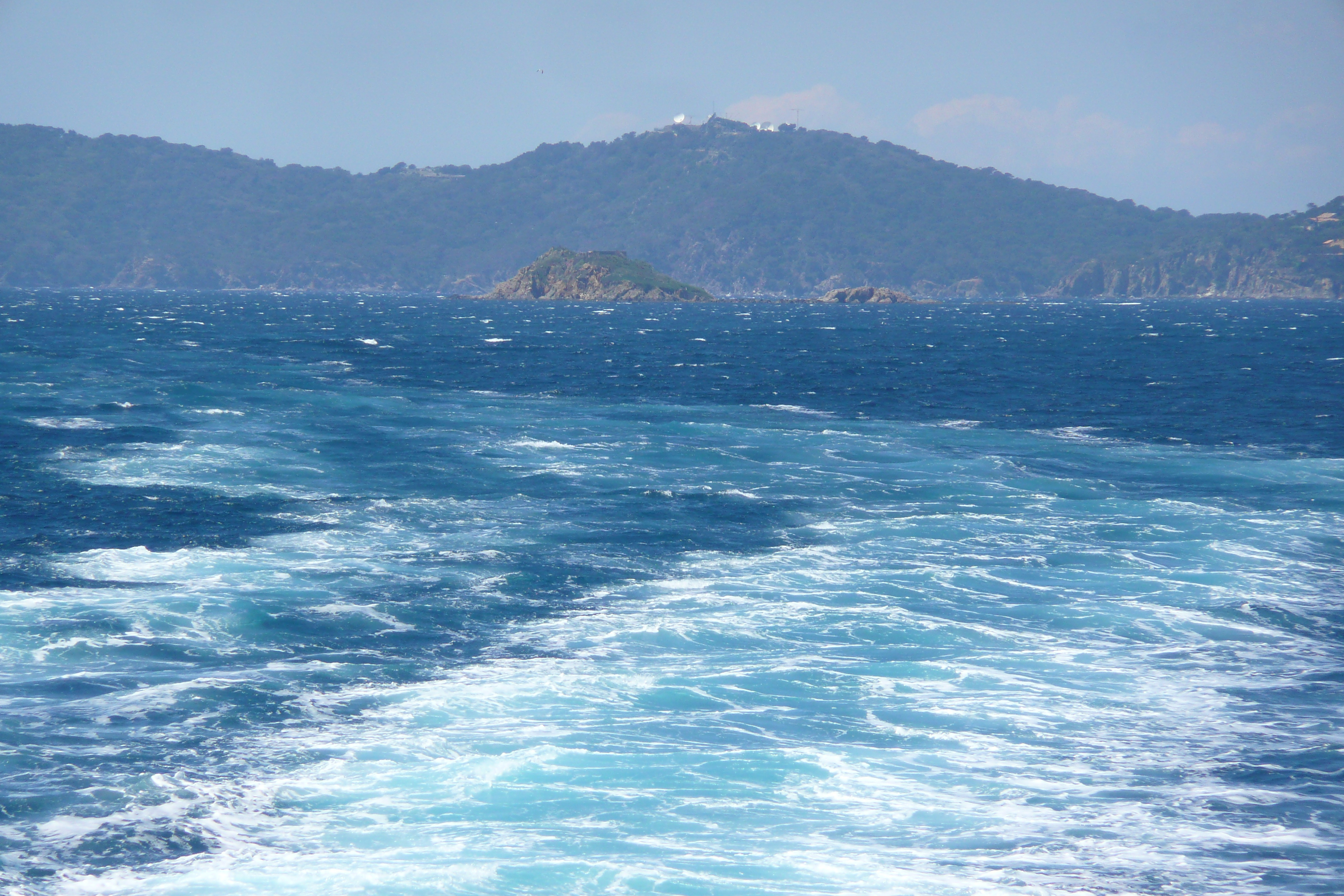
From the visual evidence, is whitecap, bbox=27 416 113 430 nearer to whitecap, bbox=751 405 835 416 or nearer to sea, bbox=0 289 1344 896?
sea, bbox=0 289 1344 896

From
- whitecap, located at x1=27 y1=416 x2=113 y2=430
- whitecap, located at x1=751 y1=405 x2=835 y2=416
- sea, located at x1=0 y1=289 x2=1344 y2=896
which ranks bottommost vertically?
sea, located at x1=0 y1=289 x2=1344 y2=896

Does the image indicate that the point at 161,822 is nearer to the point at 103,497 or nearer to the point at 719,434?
the point at 103,497

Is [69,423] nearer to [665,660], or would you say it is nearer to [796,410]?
[796,410]

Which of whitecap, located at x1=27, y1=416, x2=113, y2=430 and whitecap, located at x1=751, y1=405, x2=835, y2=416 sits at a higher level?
whitecap, located at x1=751, y1=405, x2=835, y2=416

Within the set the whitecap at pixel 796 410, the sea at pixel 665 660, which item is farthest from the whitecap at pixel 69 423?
the whitecap at pixel 796 410

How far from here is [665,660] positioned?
27.7 meters

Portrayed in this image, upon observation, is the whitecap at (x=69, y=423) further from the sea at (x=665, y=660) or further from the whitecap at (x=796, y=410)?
the whitecap at (x=796, y=410)

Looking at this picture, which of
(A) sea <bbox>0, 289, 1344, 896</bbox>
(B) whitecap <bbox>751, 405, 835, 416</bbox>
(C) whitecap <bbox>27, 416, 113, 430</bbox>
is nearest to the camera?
(A) sea <bbox>0, 289, 1344, 896</bbox>

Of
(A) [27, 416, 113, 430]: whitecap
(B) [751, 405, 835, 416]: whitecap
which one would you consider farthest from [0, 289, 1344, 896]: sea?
(B) [751, 405, 835, 416]: whitecap

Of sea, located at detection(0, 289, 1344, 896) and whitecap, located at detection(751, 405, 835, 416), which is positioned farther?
whitecap, located at detection(751, 405, 835, 416)

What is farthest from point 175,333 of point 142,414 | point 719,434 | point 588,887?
point 588,887

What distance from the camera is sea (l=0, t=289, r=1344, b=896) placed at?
1878 cm

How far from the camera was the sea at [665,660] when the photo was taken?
1878cm

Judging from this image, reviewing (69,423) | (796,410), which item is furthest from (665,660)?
(796,410)
